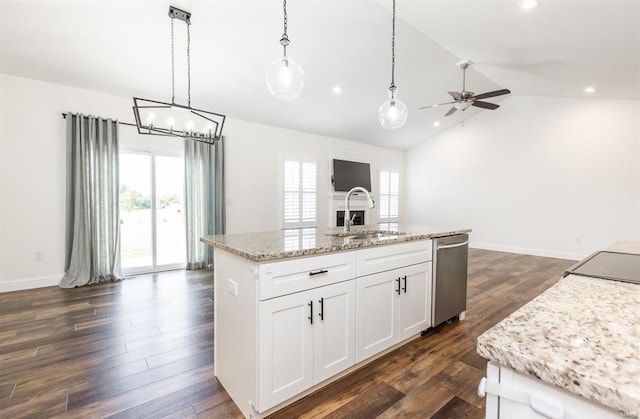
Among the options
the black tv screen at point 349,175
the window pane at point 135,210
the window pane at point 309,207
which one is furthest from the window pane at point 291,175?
the window pane at point 135,210

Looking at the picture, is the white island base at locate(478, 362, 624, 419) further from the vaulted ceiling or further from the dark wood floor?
the vaulted ceiling

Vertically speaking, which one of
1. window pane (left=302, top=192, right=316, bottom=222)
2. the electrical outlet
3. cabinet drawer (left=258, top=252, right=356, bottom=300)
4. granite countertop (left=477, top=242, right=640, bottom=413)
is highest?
window pane (left=302, top=192, right=316, bottom=222)

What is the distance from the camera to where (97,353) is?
2.39 meters

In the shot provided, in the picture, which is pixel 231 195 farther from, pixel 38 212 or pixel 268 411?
pixel 268 411

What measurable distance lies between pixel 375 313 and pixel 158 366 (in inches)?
67.0

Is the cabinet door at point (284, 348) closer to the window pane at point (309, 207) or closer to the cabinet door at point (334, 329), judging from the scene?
the cabinet door at point (334, 329)

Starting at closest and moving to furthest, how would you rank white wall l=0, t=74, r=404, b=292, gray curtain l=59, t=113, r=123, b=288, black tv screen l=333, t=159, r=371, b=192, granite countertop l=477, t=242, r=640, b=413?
granite countertop l=477, t=242, r=640, b=413
white wall l=0, t=74, r=404, b=292
gray curtain l=59, t=113, r=123, b=288
black tv screen l=333, t=159, r=371, b=192

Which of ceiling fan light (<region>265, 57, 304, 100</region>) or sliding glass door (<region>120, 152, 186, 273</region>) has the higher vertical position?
ceiling fan light (<region>265, 57, 304, 100</region>)

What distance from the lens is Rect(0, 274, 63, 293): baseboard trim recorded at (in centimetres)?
384

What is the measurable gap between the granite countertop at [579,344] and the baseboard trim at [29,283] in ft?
17.8

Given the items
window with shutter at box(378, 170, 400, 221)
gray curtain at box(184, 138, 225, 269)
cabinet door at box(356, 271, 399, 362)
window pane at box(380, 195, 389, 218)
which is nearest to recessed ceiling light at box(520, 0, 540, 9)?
cabinet door at box(356, 271, 399, 362)

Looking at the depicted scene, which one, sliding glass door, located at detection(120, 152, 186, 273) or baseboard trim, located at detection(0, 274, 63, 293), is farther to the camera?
sliding glass door, located at detection(120, 152, 186, 273)

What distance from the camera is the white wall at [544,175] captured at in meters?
5.59

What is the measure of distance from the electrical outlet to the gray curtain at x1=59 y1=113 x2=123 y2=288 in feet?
11.8
